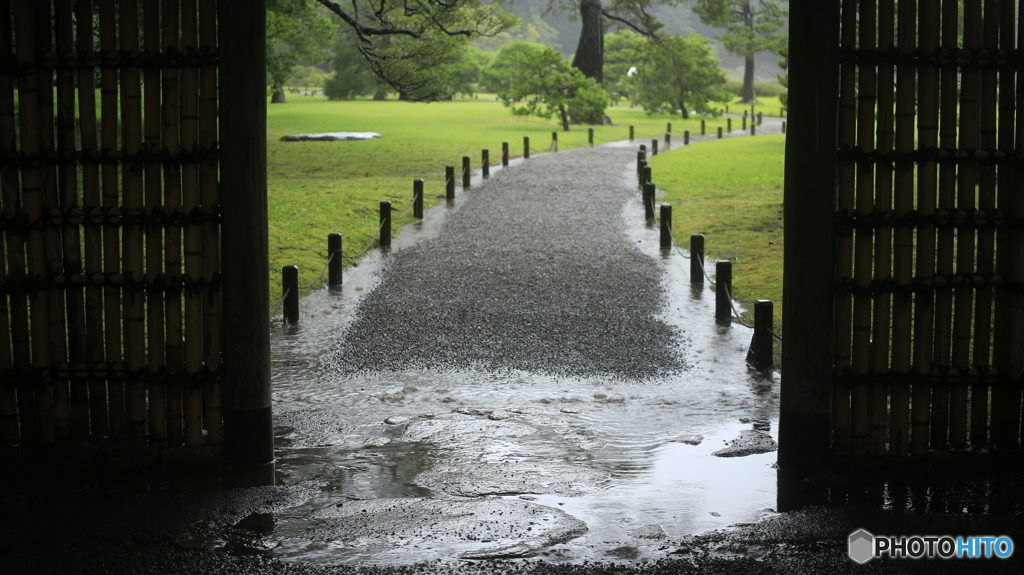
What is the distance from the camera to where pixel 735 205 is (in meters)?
17.9

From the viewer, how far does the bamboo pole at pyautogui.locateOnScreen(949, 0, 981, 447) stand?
4859 mm

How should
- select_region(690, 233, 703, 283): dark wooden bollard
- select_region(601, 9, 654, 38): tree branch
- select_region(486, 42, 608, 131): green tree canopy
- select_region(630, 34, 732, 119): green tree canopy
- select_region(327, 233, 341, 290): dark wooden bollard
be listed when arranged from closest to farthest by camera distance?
select_region(327, 233, 341, 290): dark wooden bollard
select_region(690, 233, 703, 283): dark wooden bollard
select_region(486, 42, 608, 131): green tree canopy
select_region(601, 9, 654, 38): tree branch
select_region(630, 34, 732, 119): green tree canopy

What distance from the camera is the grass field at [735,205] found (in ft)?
38.6

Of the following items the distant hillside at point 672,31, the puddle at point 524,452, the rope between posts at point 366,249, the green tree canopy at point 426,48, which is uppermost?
the distant hillside at point 672,31

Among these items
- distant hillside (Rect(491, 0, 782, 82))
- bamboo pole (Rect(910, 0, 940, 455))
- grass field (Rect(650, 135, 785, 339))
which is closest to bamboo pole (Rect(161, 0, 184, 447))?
bamboo pole (Rect(910, 0, 940, 455))

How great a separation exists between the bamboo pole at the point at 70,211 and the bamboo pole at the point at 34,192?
100 mm

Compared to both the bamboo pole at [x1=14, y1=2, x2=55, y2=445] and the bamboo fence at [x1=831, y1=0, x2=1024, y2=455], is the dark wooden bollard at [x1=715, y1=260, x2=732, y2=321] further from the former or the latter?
the bamboo pole at [x1=14, y1=2, x2=55, y2=445]

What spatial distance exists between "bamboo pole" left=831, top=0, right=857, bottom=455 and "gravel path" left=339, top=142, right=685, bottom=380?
250 cm

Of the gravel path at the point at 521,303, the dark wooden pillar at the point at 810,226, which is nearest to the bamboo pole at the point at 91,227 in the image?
the gravel path at the point at 521,303

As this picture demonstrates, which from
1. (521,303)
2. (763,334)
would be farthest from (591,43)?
(763,334)

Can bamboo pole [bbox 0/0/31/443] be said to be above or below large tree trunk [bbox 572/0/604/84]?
below

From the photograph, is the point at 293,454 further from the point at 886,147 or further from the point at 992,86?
the point at 992,86

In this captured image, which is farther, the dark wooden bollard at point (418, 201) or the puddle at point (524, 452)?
the dark wooden bollard at point (418, 201)

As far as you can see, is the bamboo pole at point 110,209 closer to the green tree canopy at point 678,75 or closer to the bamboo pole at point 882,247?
the bamboo pole at point 882,247
